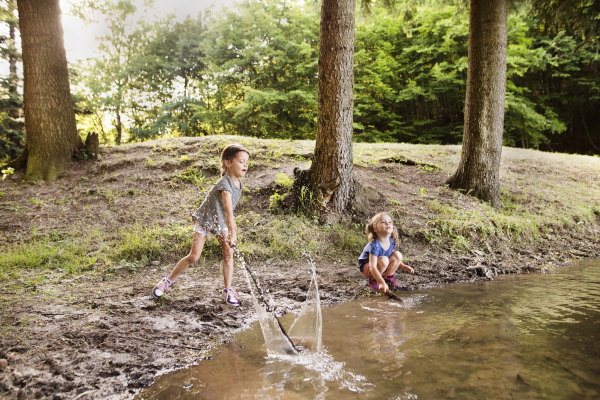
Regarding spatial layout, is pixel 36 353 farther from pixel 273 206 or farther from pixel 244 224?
pixel 273 206

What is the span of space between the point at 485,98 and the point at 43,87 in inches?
442

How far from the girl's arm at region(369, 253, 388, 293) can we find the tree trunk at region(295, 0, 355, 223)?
217cm

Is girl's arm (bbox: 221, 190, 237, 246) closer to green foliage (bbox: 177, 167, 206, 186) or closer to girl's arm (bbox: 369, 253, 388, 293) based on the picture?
girl's arm (bbox: 369, 253, 388, 293)

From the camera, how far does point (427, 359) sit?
273 centimetres

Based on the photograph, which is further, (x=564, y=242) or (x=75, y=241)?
(x=564, y=242)

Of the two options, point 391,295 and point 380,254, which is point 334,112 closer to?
point 380,254

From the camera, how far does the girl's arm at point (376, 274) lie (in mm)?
4312

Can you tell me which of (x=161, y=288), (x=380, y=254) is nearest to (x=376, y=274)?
(x=380, y=254)

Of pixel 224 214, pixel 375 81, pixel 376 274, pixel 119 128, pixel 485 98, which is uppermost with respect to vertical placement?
pixel 375 81

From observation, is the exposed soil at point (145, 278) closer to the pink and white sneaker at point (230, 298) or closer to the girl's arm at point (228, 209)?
the pink and white sneaker at point (230, 298)

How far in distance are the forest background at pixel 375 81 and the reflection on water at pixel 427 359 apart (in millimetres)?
16998

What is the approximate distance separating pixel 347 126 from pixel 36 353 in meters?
5.84

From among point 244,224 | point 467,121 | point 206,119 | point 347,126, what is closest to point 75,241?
point 244,224

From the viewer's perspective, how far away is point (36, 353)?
111 inches
